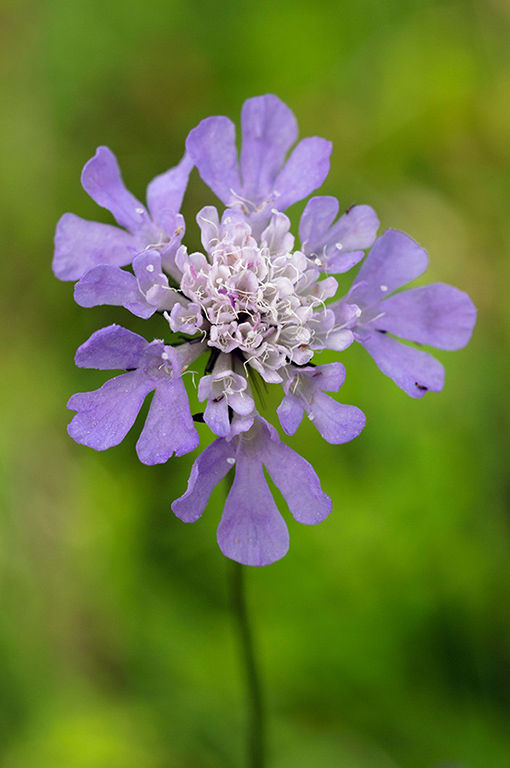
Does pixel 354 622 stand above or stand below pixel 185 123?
below

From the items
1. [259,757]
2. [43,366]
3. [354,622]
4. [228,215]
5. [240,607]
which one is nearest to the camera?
[228,215]

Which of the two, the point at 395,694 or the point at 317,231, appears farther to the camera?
the point at 395,694

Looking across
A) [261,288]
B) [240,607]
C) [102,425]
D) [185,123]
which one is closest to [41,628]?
[240,607]

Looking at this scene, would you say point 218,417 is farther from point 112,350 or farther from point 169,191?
point 169,191

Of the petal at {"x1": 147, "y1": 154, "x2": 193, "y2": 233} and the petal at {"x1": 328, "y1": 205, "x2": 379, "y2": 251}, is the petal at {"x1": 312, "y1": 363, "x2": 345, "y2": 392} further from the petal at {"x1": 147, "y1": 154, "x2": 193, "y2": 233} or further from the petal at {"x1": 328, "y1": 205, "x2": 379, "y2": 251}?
the petal at {"x1": 147, "y1": 154, "x2": 193, "y2": 233}

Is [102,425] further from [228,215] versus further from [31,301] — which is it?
[31,301]

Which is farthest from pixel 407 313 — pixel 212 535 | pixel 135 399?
pixel 212 535

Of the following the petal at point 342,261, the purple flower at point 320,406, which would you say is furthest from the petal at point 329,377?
the petal at point 342,261
